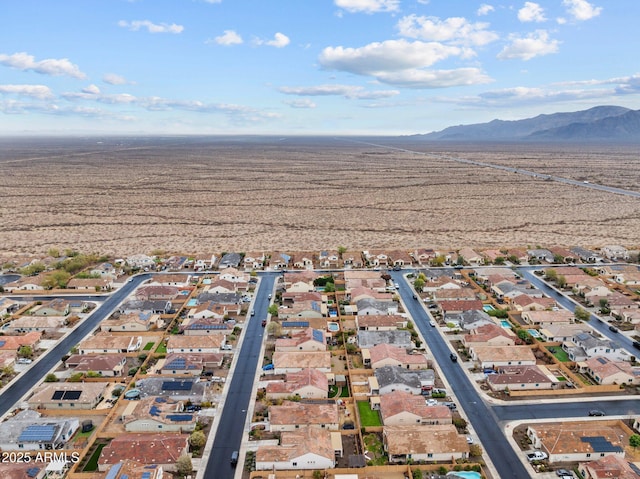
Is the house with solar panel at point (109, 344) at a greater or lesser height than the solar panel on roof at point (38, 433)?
greater

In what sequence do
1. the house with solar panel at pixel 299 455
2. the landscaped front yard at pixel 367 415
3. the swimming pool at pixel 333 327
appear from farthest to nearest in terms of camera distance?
the swimming pool at pixel 333 327 < the landscaped front yard at pixel 367 415 < the house with solar panel at pixel 299 455

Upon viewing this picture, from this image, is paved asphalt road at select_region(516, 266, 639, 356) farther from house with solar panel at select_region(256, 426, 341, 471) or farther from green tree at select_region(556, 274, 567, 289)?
house with solar panel at select_region(256, 426, 341, 471)

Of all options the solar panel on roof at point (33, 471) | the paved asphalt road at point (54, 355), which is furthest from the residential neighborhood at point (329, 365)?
the solar panel on roof at point (33, 471)

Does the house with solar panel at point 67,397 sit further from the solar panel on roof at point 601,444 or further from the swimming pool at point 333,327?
the solar panel on roof at point 601,444

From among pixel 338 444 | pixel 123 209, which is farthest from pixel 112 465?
pixel 123 209

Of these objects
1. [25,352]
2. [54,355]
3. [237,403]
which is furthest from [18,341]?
[237,403]

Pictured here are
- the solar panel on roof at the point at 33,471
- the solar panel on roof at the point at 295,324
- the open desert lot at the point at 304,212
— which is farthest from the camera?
the open desert lot at the point at 304,212

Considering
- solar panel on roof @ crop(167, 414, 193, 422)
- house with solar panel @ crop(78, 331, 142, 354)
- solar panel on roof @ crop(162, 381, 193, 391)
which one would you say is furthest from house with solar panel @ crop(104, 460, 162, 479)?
house with solar panel @ crop(78, 331, 142, 354)
